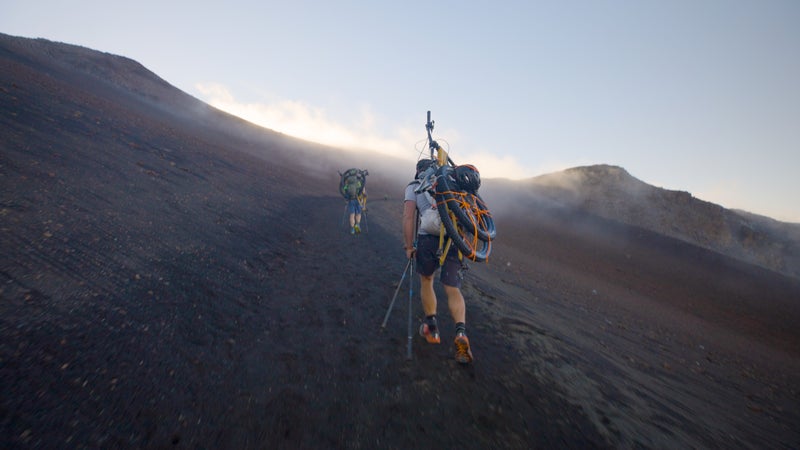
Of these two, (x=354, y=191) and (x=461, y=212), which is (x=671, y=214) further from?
(x=461, y=212)

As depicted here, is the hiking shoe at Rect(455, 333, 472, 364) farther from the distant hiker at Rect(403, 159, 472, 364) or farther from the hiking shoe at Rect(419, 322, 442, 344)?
the hiking shoe at Rect(419, 322, 442, 344)

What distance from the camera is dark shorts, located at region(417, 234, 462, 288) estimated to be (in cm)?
409

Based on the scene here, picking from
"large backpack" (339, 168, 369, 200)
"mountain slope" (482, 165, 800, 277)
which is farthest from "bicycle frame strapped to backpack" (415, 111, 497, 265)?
"mountain slope" (482, 165, 800, 277)

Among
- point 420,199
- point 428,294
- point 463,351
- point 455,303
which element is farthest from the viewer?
point 420,199

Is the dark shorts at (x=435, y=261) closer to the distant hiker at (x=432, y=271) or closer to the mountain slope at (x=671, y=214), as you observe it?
the distant hiker at (x=432, y=271)

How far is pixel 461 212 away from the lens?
380cm

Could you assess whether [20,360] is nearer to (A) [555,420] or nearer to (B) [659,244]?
(A) [555,420]

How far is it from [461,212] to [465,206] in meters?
0.13

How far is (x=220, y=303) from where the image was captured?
15.5 feet

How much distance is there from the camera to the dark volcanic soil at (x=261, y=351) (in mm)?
2598

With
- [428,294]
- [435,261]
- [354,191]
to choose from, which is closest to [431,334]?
[428,294]

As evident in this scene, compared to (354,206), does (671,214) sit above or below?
above

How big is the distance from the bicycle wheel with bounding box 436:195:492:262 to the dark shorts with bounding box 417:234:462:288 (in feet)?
0.83

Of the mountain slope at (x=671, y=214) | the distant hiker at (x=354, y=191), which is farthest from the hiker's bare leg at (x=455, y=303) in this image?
the mountain slope at (x=671, y=214)
